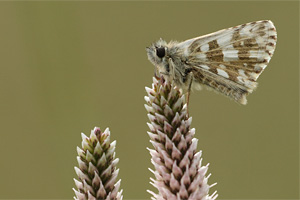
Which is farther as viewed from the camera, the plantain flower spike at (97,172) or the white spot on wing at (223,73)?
the white spot on wing at (223,73)

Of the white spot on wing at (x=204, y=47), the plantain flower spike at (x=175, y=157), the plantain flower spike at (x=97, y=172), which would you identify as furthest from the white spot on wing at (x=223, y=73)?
the plantain flower spike at (x=97, y=172)

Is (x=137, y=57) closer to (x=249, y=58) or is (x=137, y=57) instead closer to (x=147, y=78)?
Result: (x=147, y=78)

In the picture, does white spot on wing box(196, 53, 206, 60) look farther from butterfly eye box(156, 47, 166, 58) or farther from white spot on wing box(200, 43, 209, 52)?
butterfly eye box(156, 47, 166, 58)

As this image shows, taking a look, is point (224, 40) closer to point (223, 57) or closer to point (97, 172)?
point (223, 57)

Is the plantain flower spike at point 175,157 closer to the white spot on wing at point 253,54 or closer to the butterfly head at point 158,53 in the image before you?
the butterfly head at point 158,53

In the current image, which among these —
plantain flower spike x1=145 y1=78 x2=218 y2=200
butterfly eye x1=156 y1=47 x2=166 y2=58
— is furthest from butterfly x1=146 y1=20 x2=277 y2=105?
plantain flower spike x1=145 y1=78 x2=218 y2=200

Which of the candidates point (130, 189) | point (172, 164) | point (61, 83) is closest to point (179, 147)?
point (172, 164)

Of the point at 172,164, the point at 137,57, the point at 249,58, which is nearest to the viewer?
the point at 172,164

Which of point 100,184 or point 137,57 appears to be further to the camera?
point 137,57
